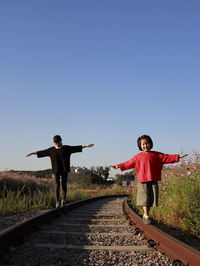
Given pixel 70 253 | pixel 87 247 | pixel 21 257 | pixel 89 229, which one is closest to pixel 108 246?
pixel 87 247

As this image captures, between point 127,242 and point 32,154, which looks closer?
point 127,242

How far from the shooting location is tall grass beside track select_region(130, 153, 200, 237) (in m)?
5.01

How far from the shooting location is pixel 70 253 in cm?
364

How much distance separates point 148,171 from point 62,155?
3360mm

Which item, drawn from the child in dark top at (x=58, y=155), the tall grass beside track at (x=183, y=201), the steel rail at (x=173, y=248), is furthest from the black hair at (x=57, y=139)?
the steel rail at (x=173, y=248)

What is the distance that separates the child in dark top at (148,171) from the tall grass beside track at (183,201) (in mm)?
548

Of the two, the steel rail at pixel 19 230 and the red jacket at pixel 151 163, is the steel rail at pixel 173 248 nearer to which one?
the red jacket at pixel 151 163

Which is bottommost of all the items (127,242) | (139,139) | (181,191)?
(127,242)

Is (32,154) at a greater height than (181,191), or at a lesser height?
greater

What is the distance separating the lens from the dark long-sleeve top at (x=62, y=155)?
803cm

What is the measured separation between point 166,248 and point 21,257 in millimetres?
1536

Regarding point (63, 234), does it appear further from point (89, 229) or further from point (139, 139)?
point (139, 139)

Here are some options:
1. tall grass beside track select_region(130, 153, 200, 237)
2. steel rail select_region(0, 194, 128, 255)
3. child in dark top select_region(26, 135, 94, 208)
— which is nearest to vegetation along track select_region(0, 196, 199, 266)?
steel rail select_region(0, 194, 128, 255)

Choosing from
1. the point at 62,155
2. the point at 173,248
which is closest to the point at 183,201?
the point at 173,248
